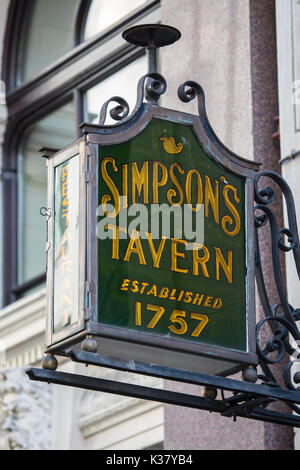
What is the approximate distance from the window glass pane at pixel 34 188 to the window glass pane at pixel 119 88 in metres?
0.52

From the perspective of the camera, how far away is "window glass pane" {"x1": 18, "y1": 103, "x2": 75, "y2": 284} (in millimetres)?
12828

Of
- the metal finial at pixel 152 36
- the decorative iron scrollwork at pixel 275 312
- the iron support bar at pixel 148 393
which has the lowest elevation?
the iron support bar at pixel 148 393

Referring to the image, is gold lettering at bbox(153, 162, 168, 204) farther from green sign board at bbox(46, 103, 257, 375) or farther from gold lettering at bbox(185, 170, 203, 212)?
gold lettering at bbox(185, 170, 203, 212)

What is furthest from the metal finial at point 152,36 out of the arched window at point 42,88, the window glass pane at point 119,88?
the arched window at point 42,88

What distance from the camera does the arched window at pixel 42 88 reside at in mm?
11984

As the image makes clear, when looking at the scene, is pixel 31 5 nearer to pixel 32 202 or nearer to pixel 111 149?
pixel 32 202

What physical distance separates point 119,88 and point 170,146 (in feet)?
18.2

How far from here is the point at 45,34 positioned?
43.3 feet

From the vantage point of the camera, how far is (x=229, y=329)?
20.4 ft

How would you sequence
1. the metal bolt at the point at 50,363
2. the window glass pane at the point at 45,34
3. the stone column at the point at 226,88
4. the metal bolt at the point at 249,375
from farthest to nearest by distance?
the window glass pane at the point at 45,34 < the stone column at the point at 226,88 < the metal bolt at the point at 249,375 < the metal bolt at the point at 50,363

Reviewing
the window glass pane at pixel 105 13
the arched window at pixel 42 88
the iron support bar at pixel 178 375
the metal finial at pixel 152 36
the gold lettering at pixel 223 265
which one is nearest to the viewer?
the iron support bar at pixel 178 375

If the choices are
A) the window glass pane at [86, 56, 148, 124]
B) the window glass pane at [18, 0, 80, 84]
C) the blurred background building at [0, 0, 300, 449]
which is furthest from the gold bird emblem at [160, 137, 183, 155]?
the window glass pane at [18, 0, 80, 84]

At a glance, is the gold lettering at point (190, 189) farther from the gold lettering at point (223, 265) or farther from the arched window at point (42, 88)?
the arched window at point (42, 88)
